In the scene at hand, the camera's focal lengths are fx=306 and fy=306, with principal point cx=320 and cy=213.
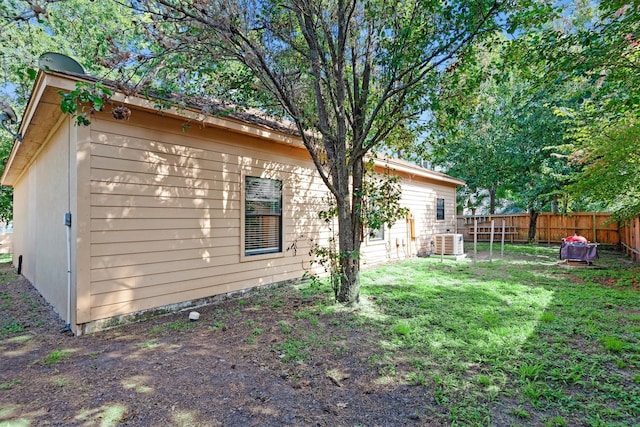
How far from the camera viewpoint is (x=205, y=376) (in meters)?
2.72

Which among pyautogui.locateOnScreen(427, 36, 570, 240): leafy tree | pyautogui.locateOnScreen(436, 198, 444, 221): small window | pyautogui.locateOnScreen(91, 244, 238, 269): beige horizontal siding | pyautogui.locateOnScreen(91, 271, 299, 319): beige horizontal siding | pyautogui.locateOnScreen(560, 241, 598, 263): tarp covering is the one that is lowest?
pyautogui.locateOnScreen(91, 271, 299, 319): beige horizontal siding

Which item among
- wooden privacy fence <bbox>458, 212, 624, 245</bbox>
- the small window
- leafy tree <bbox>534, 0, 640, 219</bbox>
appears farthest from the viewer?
wooden privacy fence <bbox>458, 212, 624, 245</bbox>

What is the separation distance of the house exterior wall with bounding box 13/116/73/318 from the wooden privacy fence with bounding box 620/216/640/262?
12.7 metres

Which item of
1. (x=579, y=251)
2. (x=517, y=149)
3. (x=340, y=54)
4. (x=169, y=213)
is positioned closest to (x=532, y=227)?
(x=517, y=149)

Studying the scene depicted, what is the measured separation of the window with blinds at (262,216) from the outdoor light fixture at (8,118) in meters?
3.65

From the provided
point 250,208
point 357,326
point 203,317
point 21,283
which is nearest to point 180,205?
point 250,208

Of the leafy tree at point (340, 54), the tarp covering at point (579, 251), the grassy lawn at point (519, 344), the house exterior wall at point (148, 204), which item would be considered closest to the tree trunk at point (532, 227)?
the tarp covering at point (579, 251)

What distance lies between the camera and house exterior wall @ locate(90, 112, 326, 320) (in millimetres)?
3857

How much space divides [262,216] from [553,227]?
14.3 metres

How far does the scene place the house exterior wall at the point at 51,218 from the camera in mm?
4133

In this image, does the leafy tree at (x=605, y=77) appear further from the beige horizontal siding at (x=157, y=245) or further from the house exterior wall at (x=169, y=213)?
the beige horizontal siding at (x=157, y=245)

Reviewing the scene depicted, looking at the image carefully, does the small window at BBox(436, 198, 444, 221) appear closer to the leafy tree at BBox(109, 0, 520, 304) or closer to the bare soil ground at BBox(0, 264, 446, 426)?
the leafy tree at BBox(109, 0, 520, 304)

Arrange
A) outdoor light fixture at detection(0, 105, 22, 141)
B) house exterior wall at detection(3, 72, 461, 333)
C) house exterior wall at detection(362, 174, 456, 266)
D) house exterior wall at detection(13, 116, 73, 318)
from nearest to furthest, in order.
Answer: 1. house exterior wall at detection(3, 72, 461, 333)
2. house exterior wall at detection(13, 116, 73, 318)
3. outdoor light fixture at detection(0, 105, 22, 141)
4. house exterior wall at detection(362, 174, 456, 266)

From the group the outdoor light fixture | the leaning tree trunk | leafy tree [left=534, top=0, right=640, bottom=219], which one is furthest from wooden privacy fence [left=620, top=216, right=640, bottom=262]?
the outdoor light fixture
